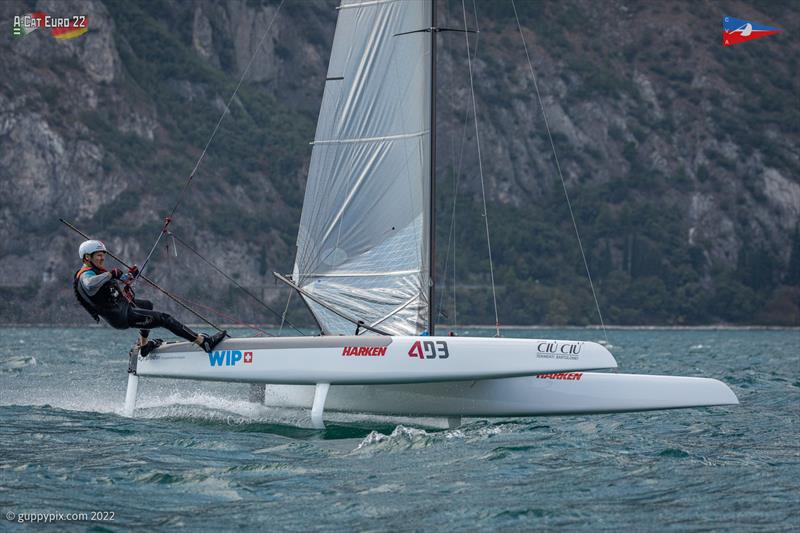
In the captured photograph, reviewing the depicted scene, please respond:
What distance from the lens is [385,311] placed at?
43.2 ft

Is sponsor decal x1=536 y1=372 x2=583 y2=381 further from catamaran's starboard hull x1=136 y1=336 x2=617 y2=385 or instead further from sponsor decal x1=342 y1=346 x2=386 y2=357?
sponsor decal x1=342 y1=346 x2=386 y2=357

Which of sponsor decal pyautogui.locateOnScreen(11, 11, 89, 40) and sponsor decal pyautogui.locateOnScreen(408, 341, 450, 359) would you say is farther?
sponsor decal pyautogui.locateOnScreen(11, 11, 89, 40)

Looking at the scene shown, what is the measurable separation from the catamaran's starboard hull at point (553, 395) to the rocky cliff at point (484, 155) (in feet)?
220

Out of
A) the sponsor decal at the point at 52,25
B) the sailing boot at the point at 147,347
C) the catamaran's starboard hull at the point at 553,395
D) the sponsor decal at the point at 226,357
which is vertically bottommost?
the catamaran's starboard hull at the point at 553,395

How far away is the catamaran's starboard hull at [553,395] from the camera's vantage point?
11.9 meters

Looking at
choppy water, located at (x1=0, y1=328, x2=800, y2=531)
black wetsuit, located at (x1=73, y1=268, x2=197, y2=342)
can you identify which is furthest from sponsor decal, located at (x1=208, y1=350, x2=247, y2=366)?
choppy water, located at (x1=0, y1=328, x2=800, y2=531)

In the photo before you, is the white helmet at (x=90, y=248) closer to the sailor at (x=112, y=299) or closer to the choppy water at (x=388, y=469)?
the sailor at (x=112, y=299)

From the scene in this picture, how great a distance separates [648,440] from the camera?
1124 cm

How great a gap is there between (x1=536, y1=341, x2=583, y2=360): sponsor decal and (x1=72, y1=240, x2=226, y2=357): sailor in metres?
3.20

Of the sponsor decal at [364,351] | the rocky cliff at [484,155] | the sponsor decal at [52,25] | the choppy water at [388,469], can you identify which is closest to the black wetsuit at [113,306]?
the choppy water at [388,469]

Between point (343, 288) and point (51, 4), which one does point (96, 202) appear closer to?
point (51, 4)

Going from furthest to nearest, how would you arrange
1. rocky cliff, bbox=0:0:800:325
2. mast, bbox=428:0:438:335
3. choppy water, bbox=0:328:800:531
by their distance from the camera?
rocky cliff, bbox=0:0:800:325 → mast, bbox=428:0:438:335 → choppy water, bbox=0:328:800:531

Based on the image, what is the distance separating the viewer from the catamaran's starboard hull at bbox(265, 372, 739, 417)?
469 inches

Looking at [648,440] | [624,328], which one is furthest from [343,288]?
[624,328]
